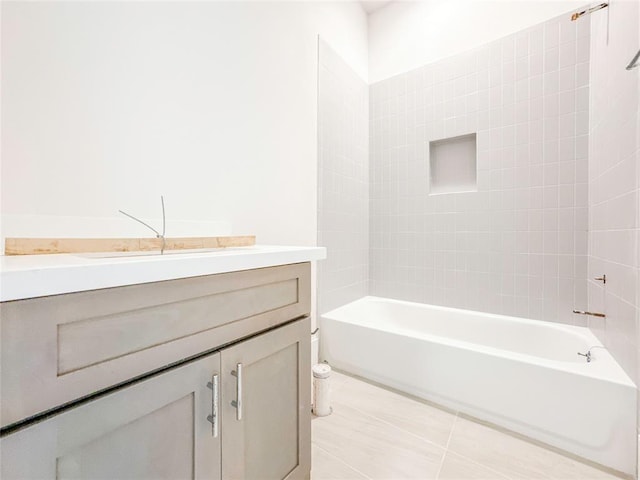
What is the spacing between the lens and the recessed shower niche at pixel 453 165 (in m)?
2.28

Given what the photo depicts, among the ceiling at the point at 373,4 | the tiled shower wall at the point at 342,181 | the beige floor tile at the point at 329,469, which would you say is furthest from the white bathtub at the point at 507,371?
the ceiling at the point at 373,4

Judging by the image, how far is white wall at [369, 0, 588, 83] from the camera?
78.7 inches

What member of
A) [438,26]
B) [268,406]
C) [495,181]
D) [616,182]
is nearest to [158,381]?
[268,406]

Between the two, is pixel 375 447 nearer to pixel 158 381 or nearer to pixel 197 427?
pixel 197 427

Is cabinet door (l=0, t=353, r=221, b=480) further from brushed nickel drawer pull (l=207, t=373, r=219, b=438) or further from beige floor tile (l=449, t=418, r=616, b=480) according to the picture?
beige floor tile (l=449, t=418, r=616, b=480)

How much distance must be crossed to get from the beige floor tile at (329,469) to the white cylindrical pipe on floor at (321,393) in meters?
0.27

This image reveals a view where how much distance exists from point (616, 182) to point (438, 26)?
181 cm

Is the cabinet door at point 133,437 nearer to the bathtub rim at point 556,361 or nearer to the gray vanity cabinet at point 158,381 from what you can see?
the gray vanity cabinet at point 158,381

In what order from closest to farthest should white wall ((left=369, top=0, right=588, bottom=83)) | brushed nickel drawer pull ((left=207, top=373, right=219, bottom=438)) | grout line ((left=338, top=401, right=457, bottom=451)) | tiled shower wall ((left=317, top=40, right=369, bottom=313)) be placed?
brushed nickel drawer pull ((left=207, top=373, right=219, bottom=438))
grout line ((left=338, top=401, right=457, bottom=451))
white wall ((left=369, top=0, right=588, bottom=83))
tiled shower wall ((left=317, top=40, right=369, bottom=313))

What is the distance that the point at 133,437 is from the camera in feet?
1.85

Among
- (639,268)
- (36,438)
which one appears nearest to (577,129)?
(639,268)

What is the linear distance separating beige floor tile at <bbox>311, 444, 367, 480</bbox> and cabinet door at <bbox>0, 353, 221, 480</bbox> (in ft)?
2.20

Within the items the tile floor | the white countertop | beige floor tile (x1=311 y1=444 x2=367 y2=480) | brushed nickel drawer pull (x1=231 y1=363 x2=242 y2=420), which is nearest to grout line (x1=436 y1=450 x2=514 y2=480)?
the tile floor

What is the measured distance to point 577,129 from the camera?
72.5 inches
